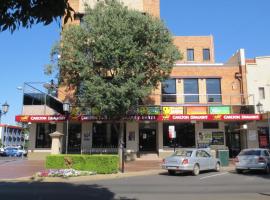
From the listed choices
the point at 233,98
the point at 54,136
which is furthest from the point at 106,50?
the point at 233,98

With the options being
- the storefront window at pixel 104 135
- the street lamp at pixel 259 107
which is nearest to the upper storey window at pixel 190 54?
the street lamp at pixel 259 107

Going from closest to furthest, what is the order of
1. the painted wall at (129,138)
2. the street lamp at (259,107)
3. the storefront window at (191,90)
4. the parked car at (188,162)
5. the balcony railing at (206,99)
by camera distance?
the parked car at (188,162) → the street lamp at (259,107) → the painted wall at (129,138) → the balcony railing at (206,99) → the storefront window at (191,90)

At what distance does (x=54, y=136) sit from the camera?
86.2 feet

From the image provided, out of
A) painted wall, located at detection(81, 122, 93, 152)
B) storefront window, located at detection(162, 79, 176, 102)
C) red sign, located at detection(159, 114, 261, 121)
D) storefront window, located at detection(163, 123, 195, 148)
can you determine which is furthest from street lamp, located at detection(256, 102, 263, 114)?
painted wall, located at detection(81, 122, 93, 152)

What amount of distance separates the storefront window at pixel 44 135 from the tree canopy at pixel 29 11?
2846 centimetres

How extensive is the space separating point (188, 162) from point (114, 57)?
32.5 ft

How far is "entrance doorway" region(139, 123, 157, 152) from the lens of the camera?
33.0 m

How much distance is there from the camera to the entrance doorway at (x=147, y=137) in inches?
1298

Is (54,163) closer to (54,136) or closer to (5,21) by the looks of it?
(54,136)

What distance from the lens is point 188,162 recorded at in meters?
20.2

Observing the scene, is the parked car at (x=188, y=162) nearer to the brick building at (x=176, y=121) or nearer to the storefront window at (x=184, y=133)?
the brick building at (x=176, y=121)

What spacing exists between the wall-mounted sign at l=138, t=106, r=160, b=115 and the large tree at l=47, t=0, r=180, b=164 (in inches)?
95.4

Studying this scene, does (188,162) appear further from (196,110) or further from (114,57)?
(196,110)

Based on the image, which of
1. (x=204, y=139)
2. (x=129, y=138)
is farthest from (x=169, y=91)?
(x=129, y=138)
